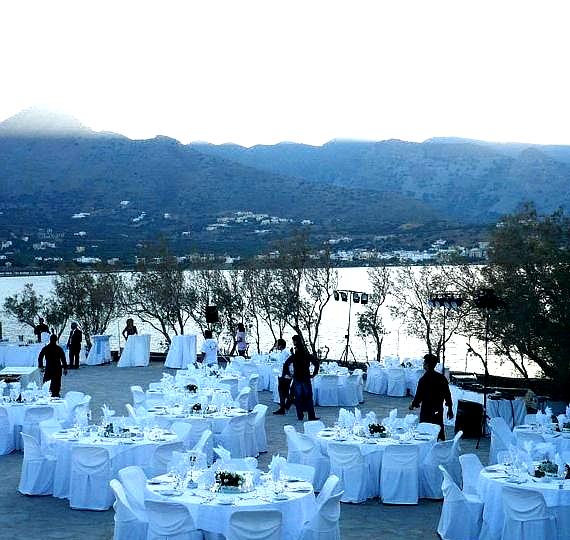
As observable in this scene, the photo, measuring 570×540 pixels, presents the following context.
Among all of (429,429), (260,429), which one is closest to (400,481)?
(429,429)

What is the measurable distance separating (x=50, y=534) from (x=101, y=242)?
61669 millimetres

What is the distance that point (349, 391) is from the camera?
21.0m

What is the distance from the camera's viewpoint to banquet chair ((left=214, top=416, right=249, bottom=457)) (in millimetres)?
13539

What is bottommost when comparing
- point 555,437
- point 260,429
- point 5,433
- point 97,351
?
point 5,433

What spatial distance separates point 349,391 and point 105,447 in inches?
414

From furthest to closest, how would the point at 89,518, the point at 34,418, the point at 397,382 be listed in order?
the point at 397,382
the point at 34,418
the point at 89,518

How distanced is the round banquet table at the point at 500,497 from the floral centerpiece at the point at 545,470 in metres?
0.09

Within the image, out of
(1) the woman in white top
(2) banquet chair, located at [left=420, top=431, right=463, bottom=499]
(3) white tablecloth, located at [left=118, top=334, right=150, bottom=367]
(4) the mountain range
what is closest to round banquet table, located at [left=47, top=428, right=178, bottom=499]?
(2) banquet chair, located at [left=420, top=431, right=463, bottom=499]

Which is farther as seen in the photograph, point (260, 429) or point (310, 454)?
point (260, 429)

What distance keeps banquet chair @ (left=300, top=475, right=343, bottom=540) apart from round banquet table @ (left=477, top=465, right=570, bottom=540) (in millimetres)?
1719

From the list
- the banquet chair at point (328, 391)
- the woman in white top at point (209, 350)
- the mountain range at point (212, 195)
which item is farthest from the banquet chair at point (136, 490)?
the mountain range at point (212, 195)

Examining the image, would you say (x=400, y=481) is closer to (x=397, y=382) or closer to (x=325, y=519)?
(x=325, y=519)

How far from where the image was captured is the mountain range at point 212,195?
231ft

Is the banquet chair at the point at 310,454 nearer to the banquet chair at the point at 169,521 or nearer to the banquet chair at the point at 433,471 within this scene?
the banquet chair at the point at 433,471
